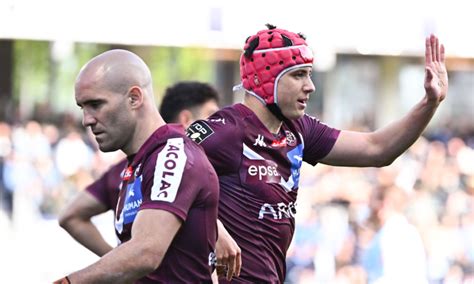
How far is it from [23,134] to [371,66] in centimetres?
1334

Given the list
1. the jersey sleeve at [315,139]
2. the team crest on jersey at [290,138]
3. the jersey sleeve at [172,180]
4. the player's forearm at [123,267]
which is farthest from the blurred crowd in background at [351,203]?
the player's forearm at [123,267]

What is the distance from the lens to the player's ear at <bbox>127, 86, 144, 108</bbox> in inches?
196

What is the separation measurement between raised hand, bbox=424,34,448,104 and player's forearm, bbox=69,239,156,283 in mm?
2210

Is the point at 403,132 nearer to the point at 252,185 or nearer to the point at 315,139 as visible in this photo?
the point at 315,139

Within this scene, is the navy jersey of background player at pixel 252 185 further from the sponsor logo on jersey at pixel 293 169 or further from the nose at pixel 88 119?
the nose at pixel 88 119

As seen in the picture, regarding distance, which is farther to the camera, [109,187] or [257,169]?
[109,187]

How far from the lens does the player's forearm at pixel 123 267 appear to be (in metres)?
4.56

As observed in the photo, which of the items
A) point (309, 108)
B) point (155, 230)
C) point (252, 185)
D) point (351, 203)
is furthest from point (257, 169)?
point (309, 108)

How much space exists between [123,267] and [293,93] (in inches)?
74.9

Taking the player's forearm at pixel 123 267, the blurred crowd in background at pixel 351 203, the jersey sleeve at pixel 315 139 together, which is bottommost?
the blurred crowd in background at pixel 351 203

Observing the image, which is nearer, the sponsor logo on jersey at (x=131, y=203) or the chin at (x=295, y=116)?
the sponsor logo on jersey at (x=131, y=203)

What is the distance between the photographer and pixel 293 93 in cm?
616

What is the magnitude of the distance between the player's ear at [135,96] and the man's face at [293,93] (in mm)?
1314

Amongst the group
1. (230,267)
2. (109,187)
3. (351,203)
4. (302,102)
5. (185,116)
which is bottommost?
(351,203)
